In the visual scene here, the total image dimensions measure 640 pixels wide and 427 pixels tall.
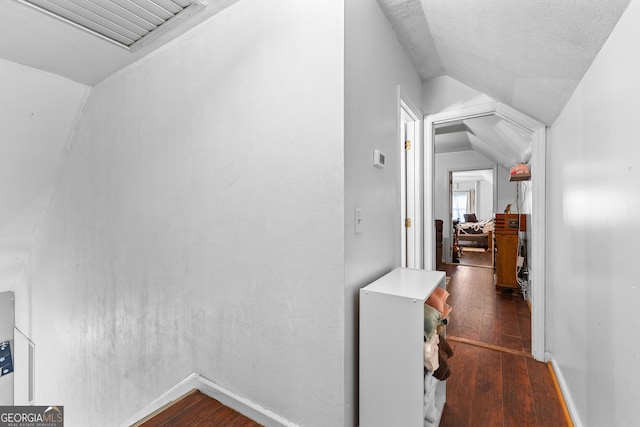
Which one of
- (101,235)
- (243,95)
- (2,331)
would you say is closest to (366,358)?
(243,95)

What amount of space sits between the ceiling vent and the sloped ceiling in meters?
1.29

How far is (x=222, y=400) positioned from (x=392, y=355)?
1.15m

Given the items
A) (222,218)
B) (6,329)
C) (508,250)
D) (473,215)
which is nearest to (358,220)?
(222,218)

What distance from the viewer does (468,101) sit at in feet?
8.34

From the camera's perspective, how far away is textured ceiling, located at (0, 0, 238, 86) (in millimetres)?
1815

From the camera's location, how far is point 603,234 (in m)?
1.15

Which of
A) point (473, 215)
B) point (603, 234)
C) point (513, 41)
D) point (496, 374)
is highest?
point (513, 41)

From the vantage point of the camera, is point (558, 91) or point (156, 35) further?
point (156, 35)

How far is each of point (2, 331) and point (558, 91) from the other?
6.69 meters

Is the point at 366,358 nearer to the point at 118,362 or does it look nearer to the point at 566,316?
the point at 566,316

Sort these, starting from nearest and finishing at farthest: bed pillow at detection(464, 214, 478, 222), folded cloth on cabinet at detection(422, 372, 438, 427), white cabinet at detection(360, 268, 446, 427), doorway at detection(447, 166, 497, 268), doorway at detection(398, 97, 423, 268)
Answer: white cabinet at detection(360, 268, 446, 427) < folded cloth on cabinet at detection(422, 372, 438, 427) < doorway at detection(398, 97, 423, 268) < doorway at detection(447, 166, 497, 268) < bed pillow at detection(464, 214, 478, 222)

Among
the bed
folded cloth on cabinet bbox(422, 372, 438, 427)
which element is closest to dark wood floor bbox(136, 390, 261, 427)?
folded cloth on cabinet bbox(422, 372, 438, 427)

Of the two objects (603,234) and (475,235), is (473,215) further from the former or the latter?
(603,234)

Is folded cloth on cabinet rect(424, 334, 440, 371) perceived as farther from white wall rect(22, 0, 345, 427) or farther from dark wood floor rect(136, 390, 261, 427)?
dark wood floor rect(136, 390, 261, 427)
